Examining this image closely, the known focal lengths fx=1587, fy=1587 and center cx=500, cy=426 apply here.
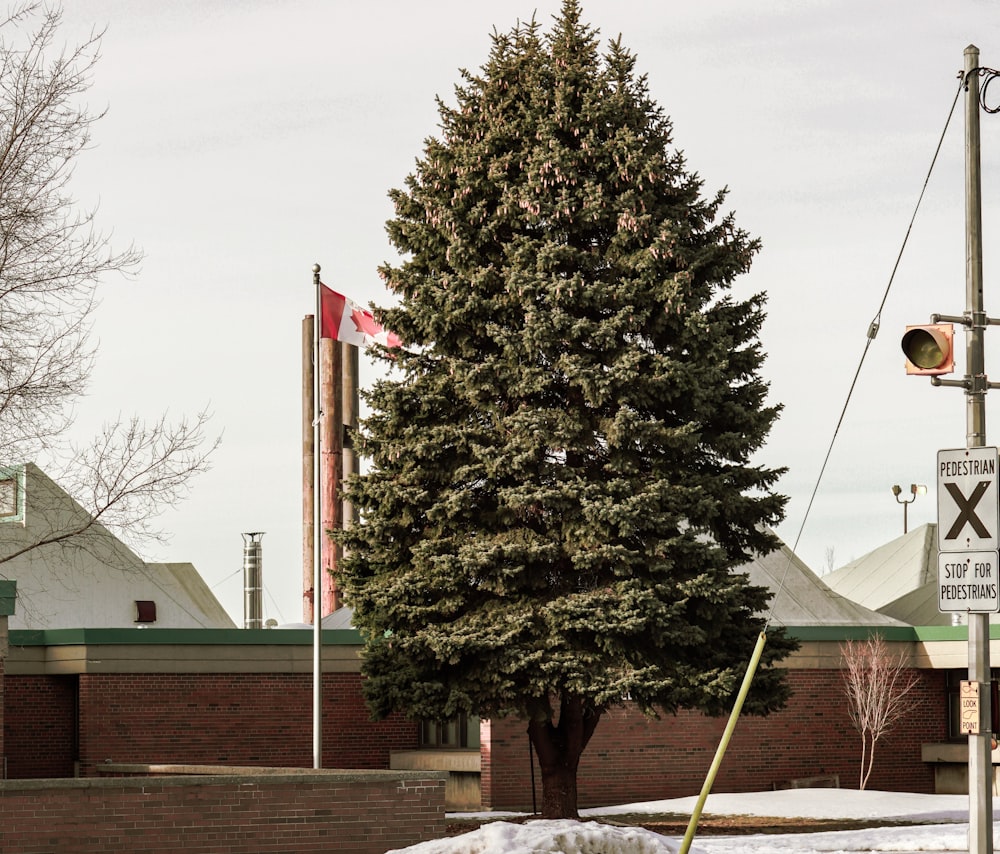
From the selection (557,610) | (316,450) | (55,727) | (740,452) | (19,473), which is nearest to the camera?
(19,473)

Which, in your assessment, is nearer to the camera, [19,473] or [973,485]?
[973,485]

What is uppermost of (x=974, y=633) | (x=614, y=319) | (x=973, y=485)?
(x=614, y=319)

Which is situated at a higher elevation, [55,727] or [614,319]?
[614,319]

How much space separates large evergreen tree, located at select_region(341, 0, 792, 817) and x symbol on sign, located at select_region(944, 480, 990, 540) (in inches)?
425

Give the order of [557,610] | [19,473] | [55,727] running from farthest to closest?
1. [55,727]
2. [557,610]
3. [19,473]

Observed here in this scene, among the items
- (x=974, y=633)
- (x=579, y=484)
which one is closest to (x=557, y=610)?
(x=579, y=484)

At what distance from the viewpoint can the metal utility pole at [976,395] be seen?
1385cm

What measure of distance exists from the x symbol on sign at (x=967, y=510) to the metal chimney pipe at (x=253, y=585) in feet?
132

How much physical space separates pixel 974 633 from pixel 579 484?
11.4 metres

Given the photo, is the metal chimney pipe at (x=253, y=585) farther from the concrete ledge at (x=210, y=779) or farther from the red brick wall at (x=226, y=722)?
the concrete ledge at (x=210, y=779)

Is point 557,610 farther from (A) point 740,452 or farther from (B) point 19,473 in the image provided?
(B) point 19,473

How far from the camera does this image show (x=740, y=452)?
2670cm

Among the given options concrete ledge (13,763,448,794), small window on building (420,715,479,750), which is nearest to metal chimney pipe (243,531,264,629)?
small window on building (420,715,479,750)

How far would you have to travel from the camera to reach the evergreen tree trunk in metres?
26.8
